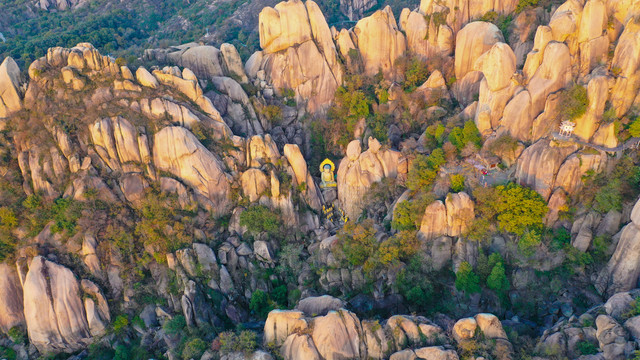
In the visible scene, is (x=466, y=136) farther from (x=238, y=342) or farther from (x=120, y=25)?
(x=120, y=25)

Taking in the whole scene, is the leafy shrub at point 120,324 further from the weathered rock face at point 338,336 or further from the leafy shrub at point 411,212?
the leafy shrub at point 411,212

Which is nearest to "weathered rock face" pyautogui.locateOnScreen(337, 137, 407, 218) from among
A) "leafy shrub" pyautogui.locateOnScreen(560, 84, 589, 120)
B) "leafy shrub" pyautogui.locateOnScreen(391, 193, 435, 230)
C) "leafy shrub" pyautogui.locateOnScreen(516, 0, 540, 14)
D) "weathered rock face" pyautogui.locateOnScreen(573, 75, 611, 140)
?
"leafy shrub" pyautogui.locateOnScreen(391, 193, 435, 230)

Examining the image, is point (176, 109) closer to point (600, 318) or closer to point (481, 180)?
point (481, 180)

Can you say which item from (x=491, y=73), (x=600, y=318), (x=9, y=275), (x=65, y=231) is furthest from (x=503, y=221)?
(x=9, y=275)

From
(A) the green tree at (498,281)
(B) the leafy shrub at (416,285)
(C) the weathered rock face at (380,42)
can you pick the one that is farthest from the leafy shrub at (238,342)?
(C) the weathered rock face at (380,42)

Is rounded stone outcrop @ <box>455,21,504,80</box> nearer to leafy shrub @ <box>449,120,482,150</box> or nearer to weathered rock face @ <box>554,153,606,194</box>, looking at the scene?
leafy shrub @ <box>449,120,482,150</box>

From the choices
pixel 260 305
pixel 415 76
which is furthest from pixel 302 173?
pixel 415 76
